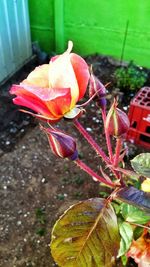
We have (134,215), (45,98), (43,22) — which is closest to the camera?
(45,98)

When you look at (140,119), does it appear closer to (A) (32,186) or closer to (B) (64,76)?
(A) (32,186)

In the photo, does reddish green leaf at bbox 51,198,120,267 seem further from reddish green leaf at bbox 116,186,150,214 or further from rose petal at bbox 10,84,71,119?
rose petal at bbox 10,84,71,119

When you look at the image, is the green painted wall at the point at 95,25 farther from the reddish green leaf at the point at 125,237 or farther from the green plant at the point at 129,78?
the reddish green leaf at the point at 125,237

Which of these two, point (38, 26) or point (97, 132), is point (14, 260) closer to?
point (97, 132)

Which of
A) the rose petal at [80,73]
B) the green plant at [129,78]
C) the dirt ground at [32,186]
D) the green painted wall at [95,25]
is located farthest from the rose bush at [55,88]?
the green painted wall at [95,25]

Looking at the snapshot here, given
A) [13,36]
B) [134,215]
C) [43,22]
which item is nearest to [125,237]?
[134,215]
